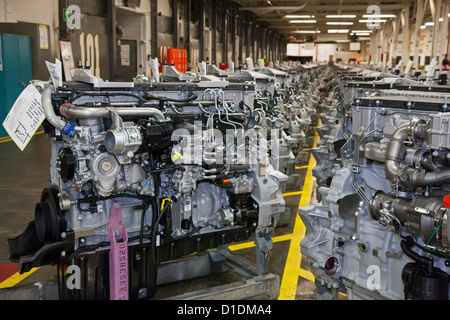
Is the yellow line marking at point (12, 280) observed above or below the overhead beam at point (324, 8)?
below

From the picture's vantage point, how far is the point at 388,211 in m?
3.06

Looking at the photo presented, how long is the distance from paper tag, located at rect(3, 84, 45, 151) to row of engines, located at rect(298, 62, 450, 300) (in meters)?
2.12

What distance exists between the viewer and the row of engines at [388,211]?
9.29 feet

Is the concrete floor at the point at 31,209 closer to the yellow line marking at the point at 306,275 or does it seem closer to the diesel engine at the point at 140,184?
the yellow line marking at the point at 306,275

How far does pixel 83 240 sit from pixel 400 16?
27.5 m

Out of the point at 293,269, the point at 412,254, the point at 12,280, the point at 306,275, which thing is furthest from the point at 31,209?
the point at 412,254

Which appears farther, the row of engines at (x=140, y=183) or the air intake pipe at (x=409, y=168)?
the row of engines at (x=140, y=183)

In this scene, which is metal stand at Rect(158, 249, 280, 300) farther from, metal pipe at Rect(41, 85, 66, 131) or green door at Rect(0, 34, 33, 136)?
green door at Rect(0, 34, 33, 136)

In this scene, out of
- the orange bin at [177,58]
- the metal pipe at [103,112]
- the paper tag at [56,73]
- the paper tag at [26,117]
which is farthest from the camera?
the orange bin at [177,58]

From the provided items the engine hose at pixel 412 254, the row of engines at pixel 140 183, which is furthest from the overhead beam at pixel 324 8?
the engine hose at pixel 412 254

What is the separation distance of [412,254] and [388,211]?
30cm

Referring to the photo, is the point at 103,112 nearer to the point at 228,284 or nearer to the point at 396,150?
the point at 228,284

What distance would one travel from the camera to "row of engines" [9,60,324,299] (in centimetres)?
340

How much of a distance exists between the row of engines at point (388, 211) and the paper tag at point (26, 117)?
6.94 ft
